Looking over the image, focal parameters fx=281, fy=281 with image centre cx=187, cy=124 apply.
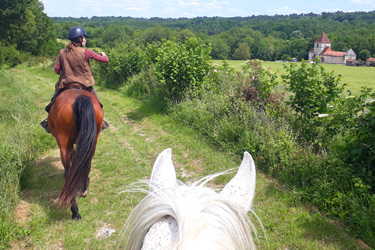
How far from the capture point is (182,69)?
891 centimetres

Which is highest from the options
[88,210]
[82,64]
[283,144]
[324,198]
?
[82,64]

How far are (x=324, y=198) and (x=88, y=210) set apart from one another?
132 inches

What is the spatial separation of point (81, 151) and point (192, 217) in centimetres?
264

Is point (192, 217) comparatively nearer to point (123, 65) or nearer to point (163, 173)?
point (163, 173)

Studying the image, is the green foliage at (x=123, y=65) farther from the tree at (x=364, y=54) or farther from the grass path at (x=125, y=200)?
the tree at (x=364, y=54)

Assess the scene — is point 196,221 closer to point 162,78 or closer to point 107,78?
point 162,78

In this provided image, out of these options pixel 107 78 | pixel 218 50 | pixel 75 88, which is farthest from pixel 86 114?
pixel 218 50

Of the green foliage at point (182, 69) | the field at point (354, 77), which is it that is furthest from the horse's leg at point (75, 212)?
the field at point (354, 77)

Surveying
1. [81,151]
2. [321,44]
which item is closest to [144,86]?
[81,151]

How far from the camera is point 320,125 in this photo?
5121 millimetres

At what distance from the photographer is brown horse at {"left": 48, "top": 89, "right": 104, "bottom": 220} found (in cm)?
328

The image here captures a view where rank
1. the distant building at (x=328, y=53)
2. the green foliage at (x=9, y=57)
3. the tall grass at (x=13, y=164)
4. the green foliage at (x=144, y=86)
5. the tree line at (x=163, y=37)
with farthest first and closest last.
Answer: the distant building at (x=328, y=53) < the tree line at (x=163, y=37) < the green foliage at (x=9, y=57) < the green foliage at (x=144, y=86) < the tall grass at (x=13, y=164)

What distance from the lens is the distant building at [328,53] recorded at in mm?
76219

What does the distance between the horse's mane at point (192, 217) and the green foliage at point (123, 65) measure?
40.1 ft
